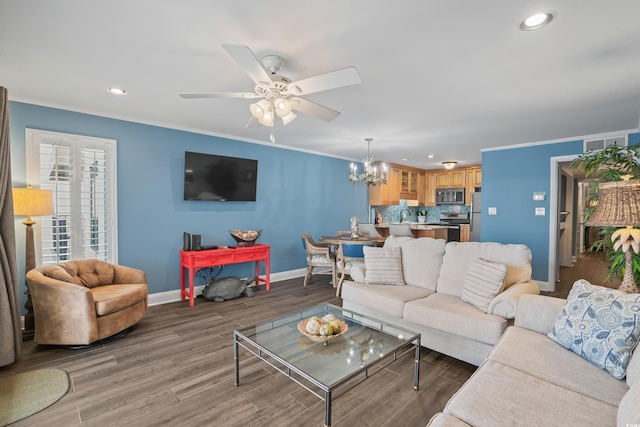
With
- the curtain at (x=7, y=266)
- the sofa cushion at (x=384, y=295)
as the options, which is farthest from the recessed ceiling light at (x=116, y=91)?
the sofa cushion at (x=384, y=295)

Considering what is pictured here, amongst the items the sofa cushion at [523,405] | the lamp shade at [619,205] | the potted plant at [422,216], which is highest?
the lamp shade at [619,205]

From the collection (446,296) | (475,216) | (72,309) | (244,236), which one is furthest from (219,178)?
(475,216)

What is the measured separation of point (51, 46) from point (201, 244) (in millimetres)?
2893

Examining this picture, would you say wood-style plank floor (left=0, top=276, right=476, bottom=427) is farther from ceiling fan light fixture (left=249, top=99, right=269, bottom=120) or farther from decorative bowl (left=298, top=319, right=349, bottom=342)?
ceiling fan light fixture (left=249, top=99, right=269, bottom=120)

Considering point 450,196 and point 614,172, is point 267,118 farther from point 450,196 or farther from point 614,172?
point 450,196

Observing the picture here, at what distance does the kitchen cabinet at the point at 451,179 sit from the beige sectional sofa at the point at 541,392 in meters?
6.76

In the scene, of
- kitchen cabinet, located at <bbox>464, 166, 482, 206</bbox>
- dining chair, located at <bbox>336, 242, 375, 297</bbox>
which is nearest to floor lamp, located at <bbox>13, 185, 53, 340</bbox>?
dining chair, located at <bbox>336, 242, 375, 297</bbox>

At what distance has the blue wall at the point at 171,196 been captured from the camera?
138 inches

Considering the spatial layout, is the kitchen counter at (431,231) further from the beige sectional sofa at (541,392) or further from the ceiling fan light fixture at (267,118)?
the beige sectional sofa at (541,392)

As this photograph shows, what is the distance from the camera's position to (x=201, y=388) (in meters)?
2.23

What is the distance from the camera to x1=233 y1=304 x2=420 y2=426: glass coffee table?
5.64 feet

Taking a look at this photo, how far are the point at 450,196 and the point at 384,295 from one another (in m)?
6.07

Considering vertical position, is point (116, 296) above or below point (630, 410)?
below

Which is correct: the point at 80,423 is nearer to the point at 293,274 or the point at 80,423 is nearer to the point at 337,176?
the point at 293,274
